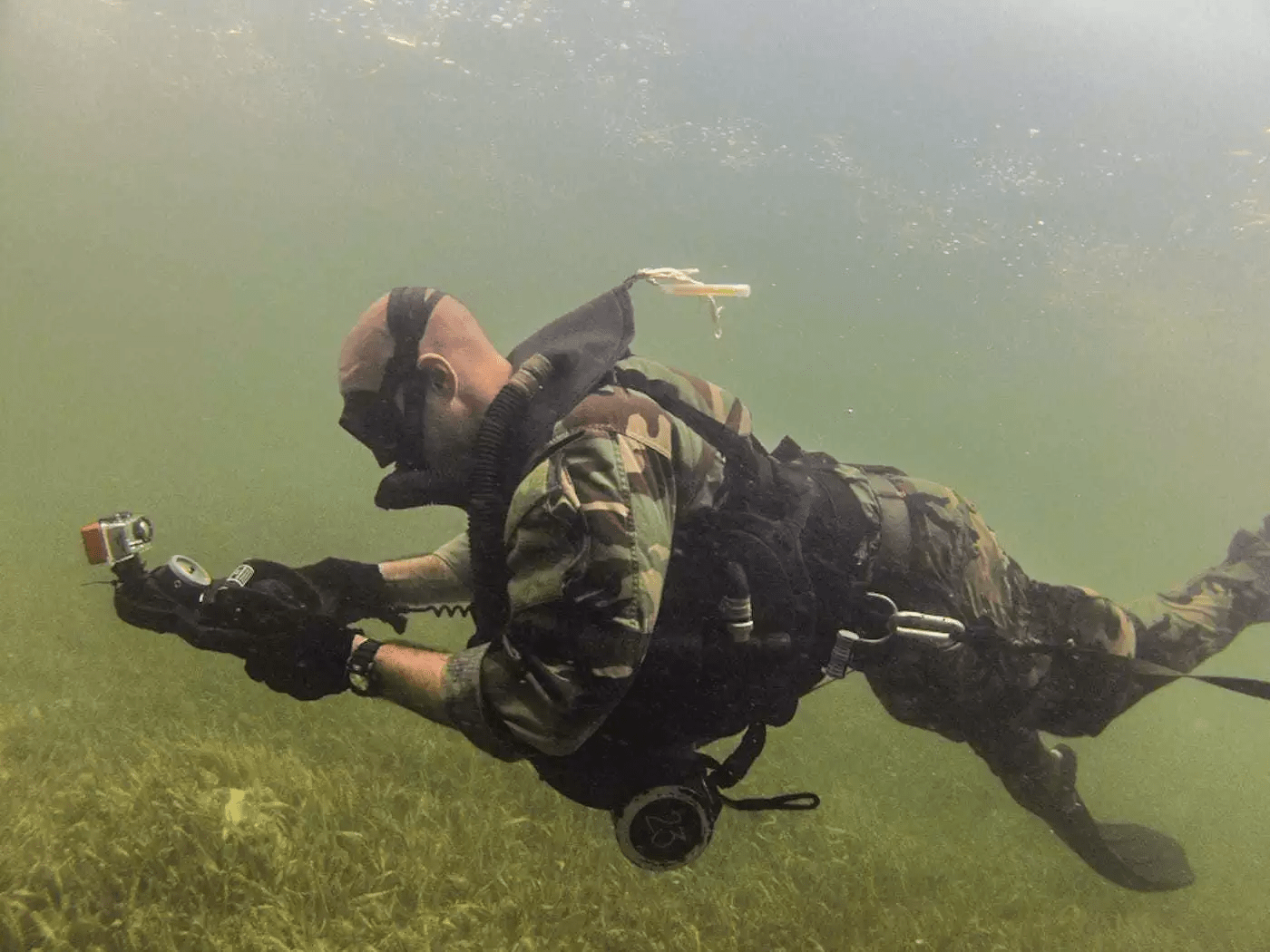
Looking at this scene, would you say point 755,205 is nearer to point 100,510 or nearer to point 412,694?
point 100,510

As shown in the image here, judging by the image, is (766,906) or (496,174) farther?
(496,174)

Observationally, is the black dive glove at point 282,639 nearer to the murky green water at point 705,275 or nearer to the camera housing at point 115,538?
the camera housing at point 115,538

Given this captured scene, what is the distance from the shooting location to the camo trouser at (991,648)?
3.18 m

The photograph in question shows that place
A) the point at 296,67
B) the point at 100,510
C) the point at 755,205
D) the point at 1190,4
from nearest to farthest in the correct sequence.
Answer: the point at 100,510
the point at 1190,4
the point at 296,67
the point at 755,205

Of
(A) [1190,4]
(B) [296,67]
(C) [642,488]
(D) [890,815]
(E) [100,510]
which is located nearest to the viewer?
(C) [642,488]

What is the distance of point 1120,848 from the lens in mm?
4730

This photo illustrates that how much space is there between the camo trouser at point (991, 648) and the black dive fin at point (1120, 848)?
2.05 ft

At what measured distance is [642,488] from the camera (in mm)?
A: 2281

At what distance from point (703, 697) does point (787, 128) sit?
130ft

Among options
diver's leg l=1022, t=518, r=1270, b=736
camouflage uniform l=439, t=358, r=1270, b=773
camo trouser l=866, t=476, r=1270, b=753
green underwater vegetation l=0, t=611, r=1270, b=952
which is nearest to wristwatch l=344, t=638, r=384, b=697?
camouflage uniform l=439, t=358, r=1270, b=773

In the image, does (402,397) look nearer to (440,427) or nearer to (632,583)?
(440,427)

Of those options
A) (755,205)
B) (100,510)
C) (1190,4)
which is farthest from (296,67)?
(755,205)

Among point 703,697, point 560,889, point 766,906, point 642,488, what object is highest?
point 642,488

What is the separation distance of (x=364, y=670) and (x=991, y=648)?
2.47 m
